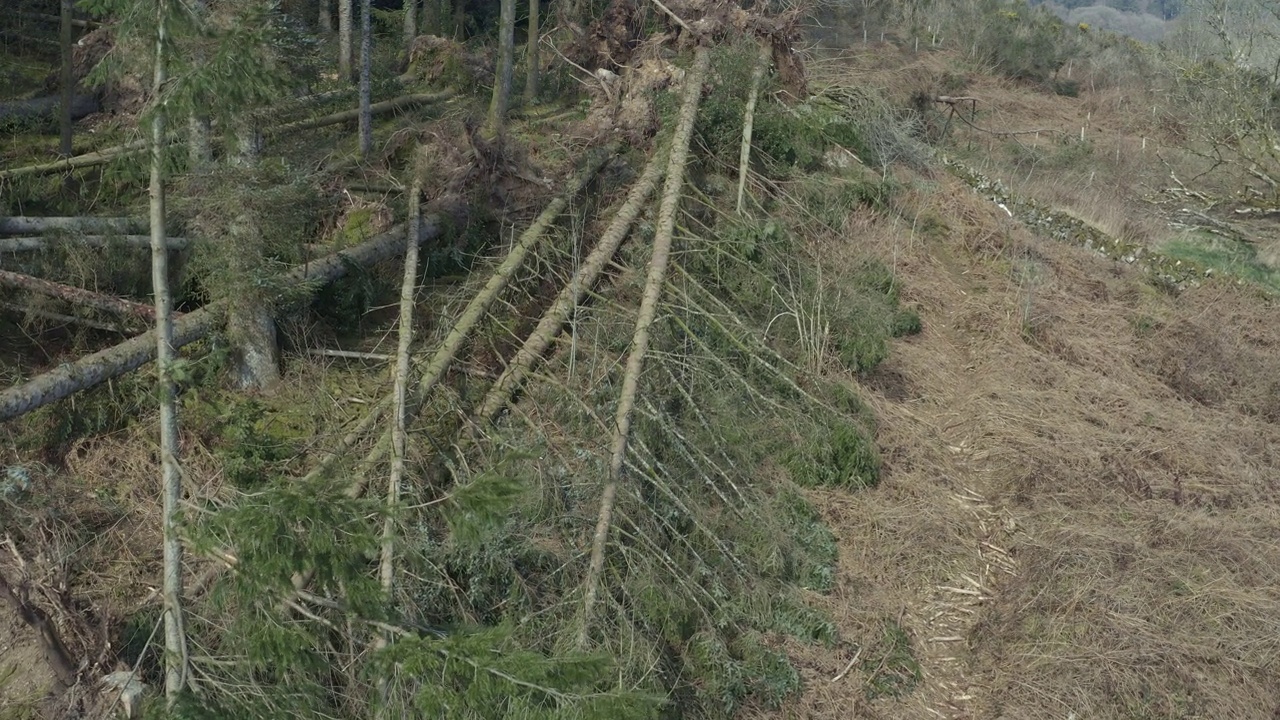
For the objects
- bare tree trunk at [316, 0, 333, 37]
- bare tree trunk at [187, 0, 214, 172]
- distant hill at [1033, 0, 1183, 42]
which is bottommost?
distant hill at [1033, 0, 1183, 42]

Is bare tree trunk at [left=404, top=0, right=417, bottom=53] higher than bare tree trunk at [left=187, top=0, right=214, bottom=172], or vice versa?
Result: bare tree trunk at [left=187, top=0, right=214, bottom=172]

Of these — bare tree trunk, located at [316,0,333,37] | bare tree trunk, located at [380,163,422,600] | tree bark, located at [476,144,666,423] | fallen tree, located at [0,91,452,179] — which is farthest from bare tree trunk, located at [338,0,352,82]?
bare tree trunk, located at [380,163,422,600]

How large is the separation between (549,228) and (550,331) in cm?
121

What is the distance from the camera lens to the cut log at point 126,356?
530cm

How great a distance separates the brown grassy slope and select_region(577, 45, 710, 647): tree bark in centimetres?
163

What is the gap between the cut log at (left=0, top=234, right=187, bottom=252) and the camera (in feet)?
20.2

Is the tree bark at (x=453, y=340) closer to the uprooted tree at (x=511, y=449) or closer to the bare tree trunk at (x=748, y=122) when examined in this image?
the uprooted tree at (x=511, y=449)

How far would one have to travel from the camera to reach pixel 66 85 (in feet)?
28.7

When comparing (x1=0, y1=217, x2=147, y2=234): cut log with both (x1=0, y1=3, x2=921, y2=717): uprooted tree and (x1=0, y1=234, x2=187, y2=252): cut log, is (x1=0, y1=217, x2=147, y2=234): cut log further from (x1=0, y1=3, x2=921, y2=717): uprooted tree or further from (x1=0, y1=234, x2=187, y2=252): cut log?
(x1=0, y1=3, x2=921, y2=717): uprooted tree

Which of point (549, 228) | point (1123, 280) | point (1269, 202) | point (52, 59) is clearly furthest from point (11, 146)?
point (1269, 202)

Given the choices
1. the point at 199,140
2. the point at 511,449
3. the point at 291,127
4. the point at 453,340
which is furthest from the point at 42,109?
the point at 511,449

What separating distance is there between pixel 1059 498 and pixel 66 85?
9.19 m

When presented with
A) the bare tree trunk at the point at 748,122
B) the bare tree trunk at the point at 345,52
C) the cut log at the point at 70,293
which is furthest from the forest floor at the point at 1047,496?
the bare tree trunk at the point at 345,52

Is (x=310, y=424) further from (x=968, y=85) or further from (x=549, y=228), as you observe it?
(x=968, y=85)
